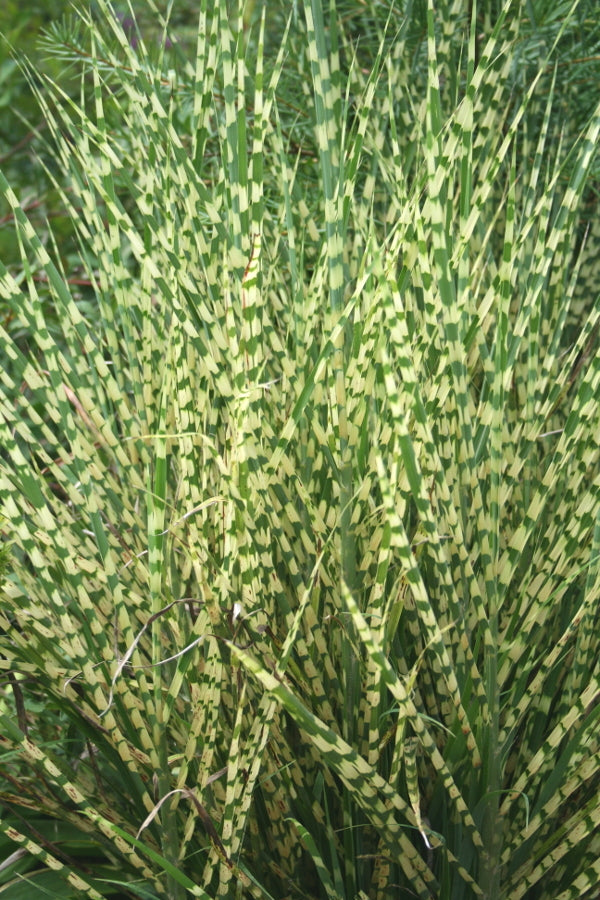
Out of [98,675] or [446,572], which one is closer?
[446,572]

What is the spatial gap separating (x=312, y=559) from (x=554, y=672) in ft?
0.71

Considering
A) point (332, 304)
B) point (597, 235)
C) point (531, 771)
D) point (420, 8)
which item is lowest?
point (531, 771)

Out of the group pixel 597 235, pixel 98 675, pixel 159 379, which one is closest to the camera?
pixel 98 675

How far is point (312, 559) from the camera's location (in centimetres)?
70

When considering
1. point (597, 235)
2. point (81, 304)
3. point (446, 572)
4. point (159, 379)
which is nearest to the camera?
point (446, 572)

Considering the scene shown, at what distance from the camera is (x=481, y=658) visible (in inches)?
28.9

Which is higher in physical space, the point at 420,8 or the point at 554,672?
the point at 420,8

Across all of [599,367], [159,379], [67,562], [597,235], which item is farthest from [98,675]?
[597,235]

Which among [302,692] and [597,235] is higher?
[597,235]

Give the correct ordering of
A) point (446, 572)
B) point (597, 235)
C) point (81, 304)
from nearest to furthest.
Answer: point (446, 572), point (597, 235), point (81, 304)

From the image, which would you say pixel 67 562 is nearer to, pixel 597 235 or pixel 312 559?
pixel 312 559

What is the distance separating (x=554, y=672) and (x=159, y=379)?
1.36 ft

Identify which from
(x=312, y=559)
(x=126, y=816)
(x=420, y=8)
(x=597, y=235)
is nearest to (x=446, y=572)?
(x=312, y=559)

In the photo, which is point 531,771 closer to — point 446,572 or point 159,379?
point 446,572
